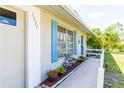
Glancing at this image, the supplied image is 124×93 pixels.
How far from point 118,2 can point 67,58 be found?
5236 millimetres

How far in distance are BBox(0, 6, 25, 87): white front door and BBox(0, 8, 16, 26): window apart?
1.4 inches

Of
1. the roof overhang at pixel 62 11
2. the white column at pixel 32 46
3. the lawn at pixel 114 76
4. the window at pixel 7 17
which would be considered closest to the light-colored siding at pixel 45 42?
the roof overhang at pixel 62 11

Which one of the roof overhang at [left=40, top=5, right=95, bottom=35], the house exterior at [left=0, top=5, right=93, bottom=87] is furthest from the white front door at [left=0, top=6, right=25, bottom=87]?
the roof overhang at [left=40, top=5, right=95, bottom=35]

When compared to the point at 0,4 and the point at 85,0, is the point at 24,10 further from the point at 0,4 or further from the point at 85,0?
the point at 85,0

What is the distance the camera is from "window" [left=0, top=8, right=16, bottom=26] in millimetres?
3395

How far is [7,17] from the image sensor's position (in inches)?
140

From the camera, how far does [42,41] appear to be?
5160 mm

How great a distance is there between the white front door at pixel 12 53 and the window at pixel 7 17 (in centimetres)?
4

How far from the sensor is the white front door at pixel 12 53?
3.40 meters

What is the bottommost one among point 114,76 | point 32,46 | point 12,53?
point 114,76

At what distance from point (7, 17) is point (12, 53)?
34.5 inches

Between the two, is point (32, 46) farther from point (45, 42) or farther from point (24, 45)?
point (45, 42)

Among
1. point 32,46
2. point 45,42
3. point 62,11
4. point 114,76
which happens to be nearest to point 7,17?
point 32,46

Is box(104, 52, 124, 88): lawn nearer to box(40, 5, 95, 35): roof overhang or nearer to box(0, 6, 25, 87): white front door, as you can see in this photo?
box(40, 5, 95, 35): roof overhang
